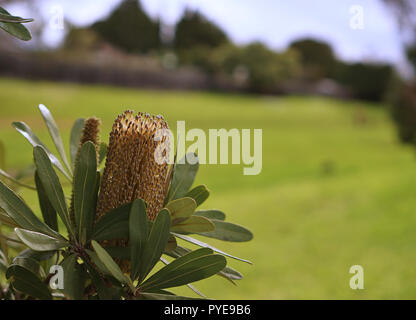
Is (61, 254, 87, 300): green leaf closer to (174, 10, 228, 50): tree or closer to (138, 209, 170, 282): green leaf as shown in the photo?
(138, 209, 170, 282): green leaf

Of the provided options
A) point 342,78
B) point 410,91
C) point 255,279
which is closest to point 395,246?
point 255,279

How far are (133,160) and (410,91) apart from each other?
4.92 m

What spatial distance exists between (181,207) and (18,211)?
81mm

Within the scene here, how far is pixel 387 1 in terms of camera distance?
6.05m

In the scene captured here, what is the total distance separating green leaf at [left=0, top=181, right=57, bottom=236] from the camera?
0.22 metres

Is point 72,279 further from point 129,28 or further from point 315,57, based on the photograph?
point 315,57

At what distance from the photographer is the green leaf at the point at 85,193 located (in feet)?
0.76

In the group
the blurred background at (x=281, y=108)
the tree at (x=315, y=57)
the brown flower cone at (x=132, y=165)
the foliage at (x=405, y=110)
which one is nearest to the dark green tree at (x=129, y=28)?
the blurred background at (x=281, y=108)

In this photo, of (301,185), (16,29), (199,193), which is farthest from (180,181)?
(301,185)

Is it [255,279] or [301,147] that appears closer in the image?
[255,279]

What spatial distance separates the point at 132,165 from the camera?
0.23 meters

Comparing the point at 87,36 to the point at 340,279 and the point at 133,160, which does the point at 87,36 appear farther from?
the point at 133,160

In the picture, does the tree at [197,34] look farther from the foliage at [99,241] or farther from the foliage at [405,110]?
the foliage at [99,241]

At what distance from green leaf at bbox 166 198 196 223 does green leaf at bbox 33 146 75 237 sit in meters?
0.05
